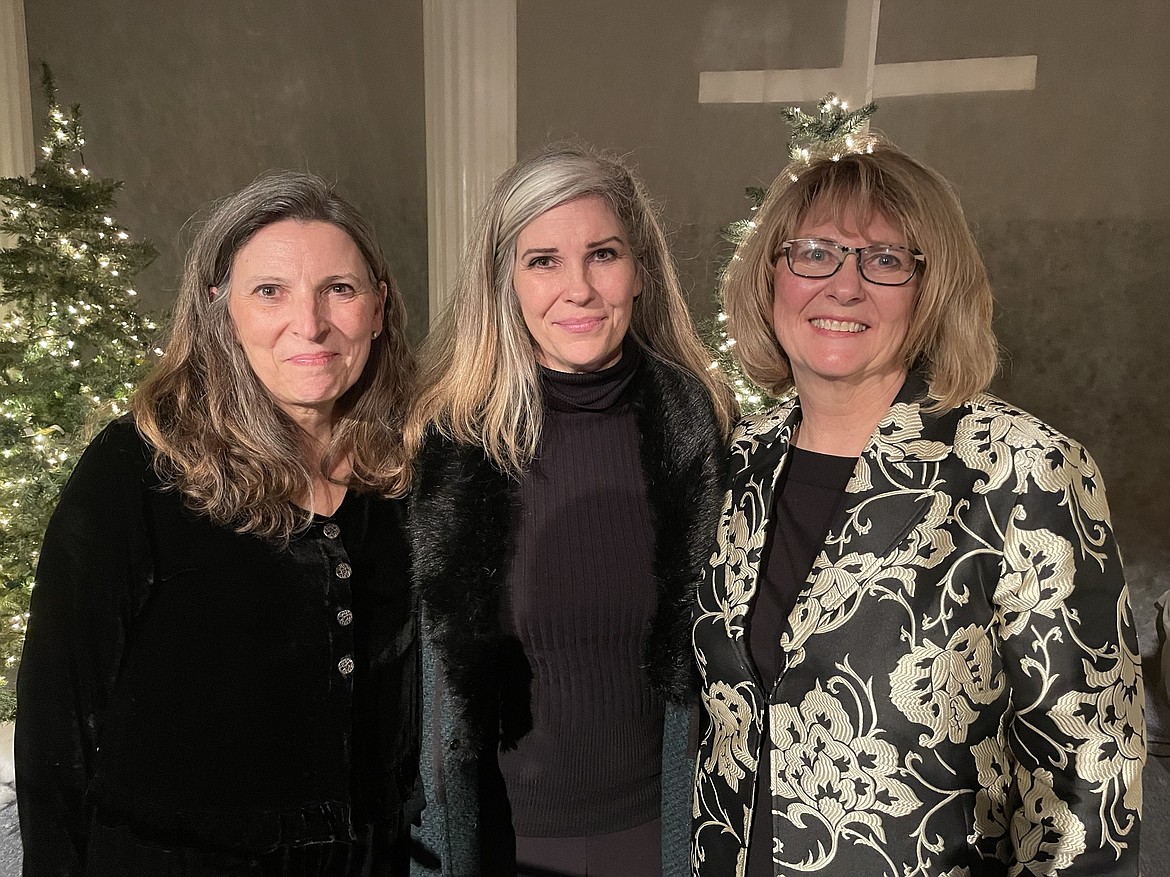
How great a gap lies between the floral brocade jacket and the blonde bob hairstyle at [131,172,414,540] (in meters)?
0.83

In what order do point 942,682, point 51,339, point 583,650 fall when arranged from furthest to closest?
point 51,339 → point 583,650 → point 942,682

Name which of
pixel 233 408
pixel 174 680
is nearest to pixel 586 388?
pixel 233 408

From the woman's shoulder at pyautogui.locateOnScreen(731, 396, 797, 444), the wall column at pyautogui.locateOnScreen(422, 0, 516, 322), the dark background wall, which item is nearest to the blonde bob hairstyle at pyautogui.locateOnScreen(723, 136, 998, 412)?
the woman's shoulder at pyautogui.locateOnScreen(731, 396, 797, 444)

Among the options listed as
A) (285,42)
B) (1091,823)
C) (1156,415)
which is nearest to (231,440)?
(1091,823)

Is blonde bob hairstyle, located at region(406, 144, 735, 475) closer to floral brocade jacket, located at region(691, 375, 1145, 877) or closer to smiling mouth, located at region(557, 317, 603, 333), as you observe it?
smiling mouth, located at region(557, 317, 603, 333)

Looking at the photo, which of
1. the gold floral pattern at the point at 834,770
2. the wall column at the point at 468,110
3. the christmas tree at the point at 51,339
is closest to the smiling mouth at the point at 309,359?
the gold floral pattern at the point at 834,770

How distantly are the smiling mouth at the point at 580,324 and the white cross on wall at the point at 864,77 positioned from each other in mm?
3853

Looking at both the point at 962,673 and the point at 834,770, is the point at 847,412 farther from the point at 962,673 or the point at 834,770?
the point at 834,770

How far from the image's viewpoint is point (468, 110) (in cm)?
442

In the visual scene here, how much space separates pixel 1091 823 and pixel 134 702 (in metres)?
1.40

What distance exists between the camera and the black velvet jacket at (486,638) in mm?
1394

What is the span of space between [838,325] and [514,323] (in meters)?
0.65

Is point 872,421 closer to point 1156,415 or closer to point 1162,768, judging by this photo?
point 1162,768

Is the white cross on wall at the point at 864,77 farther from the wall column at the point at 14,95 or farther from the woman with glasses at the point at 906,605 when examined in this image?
the woman with glasses at the point at 906,605
